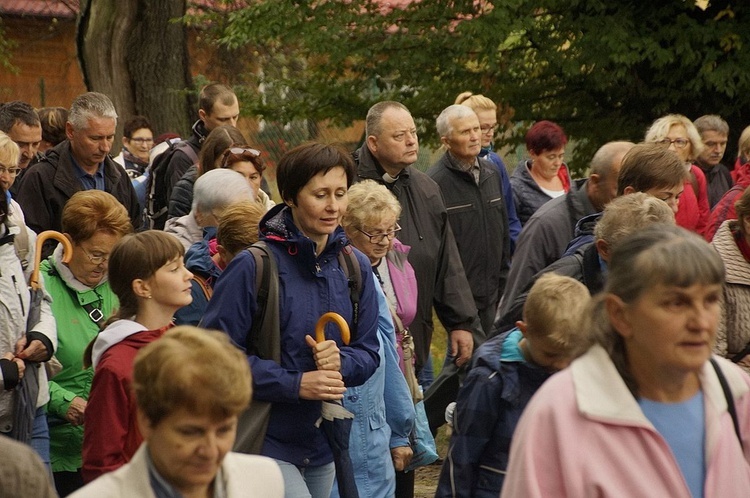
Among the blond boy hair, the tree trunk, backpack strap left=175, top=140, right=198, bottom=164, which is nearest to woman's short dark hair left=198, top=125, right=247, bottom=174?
backpack strap left=175, top=140, right=198, bottom=164

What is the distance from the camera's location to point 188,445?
2920 mm

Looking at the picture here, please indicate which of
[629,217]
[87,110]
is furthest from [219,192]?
[629,217]

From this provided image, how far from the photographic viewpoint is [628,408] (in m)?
2.88

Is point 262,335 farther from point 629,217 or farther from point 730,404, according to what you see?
point 730,404

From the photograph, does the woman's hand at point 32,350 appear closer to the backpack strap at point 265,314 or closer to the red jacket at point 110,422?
the red jacket at point 110,422

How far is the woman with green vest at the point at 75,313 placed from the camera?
5.72 m

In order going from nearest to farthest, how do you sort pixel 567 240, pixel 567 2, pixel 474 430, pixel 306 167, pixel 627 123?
pixel 474 430, pixel 306 167, pixel 567 240, pixel 567 2, pixel 627 123

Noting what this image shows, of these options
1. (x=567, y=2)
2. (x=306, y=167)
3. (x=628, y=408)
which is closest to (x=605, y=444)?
(x=628, y=408)

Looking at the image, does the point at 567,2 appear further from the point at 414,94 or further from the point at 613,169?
the point at 613,169

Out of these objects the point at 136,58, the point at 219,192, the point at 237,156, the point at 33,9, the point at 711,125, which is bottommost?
the point at 219,192

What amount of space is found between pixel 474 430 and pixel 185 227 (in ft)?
8.35

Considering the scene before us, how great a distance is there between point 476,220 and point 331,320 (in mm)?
3932

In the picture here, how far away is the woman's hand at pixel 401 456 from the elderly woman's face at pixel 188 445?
2.80 metres

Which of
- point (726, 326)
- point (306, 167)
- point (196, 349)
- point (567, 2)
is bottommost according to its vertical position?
point (726, 326)
